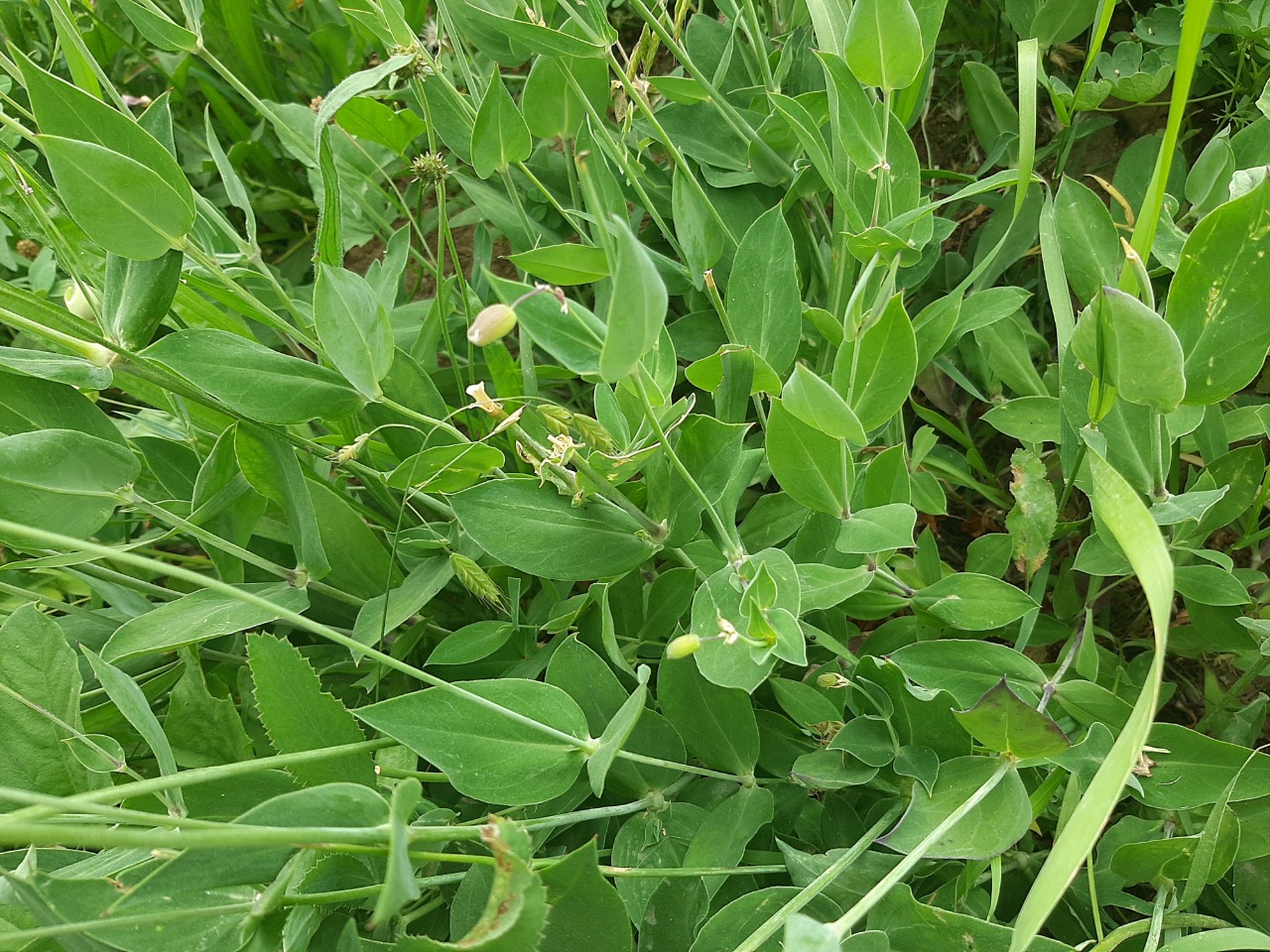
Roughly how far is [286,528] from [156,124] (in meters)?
0.31

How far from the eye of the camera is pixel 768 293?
618 millimetres

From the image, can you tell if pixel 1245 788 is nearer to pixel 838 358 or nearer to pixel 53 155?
pixel 838 358

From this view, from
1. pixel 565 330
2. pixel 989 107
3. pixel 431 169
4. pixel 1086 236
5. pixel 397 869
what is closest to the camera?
pixel 397 869

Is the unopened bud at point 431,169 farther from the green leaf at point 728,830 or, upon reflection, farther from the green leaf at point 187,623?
the green leaf at point 728,830

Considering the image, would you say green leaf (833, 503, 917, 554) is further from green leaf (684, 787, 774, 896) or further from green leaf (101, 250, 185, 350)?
green leaf (101, 250, 185, 350)

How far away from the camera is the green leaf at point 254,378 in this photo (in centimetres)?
52

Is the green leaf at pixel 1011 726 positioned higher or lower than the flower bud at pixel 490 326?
lower

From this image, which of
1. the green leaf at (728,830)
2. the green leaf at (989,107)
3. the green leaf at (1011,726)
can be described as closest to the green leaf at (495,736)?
the green leaf at (728,830)

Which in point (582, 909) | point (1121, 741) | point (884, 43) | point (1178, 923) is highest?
point (884, 43)

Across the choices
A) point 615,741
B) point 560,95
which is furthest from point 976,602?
point 560,95

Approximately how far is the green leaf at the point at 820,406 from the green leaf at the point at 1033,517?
257 millimetres

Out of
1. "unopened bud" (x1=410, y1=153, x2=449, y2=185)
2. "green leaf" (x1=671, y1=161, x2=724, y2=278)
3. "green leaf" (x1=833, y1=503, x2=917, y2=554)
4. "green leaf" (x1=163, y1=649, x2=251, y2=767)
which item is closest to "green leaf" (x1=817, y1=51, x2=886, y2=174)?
"green leaf" (x1=671, y1=161, x2=724, y2=278)

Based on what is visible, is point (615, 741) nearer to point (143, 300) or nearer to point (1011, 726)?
point (1011, 726)

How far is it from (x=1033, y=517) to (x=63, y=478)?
2.13 feet
